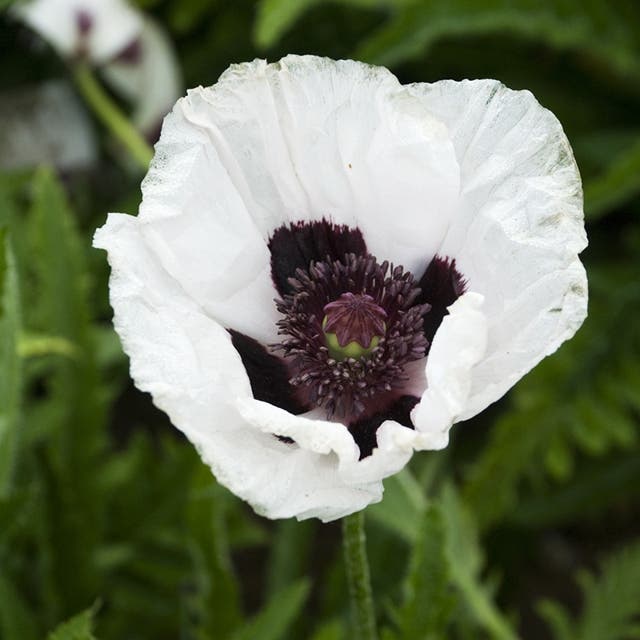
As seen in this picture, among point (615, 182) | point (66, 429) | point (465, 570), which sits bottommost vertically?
point (66, 429)

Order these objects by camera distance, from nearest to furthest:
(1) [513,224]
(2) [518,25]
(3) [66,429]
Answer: (1) [513,224] → (3) [66,429] → (2) [518,25]

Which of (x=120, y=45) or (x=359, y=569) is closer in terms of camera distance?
(x=359, y=569)

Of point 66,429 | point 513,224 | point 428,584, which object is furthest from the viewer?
point 66,429

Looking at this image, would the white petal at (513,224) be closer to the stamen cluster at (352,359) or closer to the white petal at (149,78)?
the stamen cluster at (352,359)

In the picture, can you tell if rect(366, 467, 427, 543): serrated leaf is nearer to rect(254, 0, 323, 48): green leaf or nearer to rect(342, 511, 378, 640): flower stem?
rect(342, 511, 378, 640): flower stem

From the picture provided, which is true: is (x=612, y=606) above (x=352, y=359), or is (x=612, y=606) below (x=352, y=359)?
below

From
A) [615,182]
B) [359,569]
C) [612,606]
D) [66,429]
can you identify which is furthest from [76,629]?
[615,182]

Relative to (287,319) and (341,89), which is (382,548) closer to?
(287,319)

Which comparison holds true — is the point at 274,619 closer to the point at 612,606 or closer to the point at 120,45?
the point at 612,606
